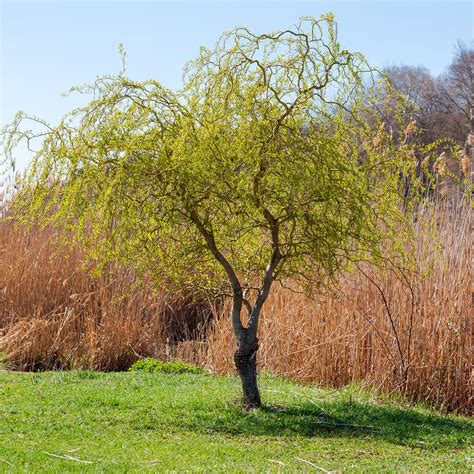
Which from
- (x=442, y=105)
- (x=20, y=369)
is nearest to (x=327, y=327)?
(x=20, y=369)

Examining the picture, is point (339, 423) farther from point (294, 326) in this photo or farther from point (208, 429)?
point (294, 326)

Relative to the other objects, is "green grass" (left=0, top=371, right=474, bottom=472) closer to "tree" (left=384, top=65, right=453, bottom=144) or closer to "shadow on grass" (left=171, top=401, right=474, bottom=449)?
"shadow on grass" (left=171, top=401, right=474, bottom=449)

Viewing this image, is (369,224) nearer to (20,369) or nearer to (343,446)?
(343,446)

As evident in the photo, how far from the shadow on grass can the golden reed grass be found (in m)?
0.74

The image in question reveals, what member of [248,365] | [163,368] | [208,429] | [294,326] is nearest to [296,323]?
[294,326]

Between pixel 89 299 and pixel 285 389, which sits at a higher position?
pixel 89 299

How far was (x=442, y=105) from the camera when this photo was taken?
27.5 m

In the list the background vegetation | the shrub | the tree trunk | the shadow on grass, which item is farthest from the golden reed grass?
the tree trunk

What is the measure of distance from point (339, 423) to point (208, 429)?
990 millimetres

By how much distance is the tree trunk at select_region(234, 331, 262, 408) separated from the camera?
18.6 ft

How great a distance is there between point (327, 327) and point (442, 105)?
72.1 ft

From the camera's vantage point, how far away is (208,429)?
17.7 ft

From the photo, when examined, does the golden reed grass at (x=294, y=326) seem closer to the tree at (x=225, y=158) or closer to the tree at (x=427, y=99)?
the tree at (x=225, y=158)

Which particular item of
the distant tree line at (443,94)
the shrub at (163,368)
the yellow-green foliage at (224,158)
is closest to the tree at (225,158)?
the yellow-green foliage at (224,158)
